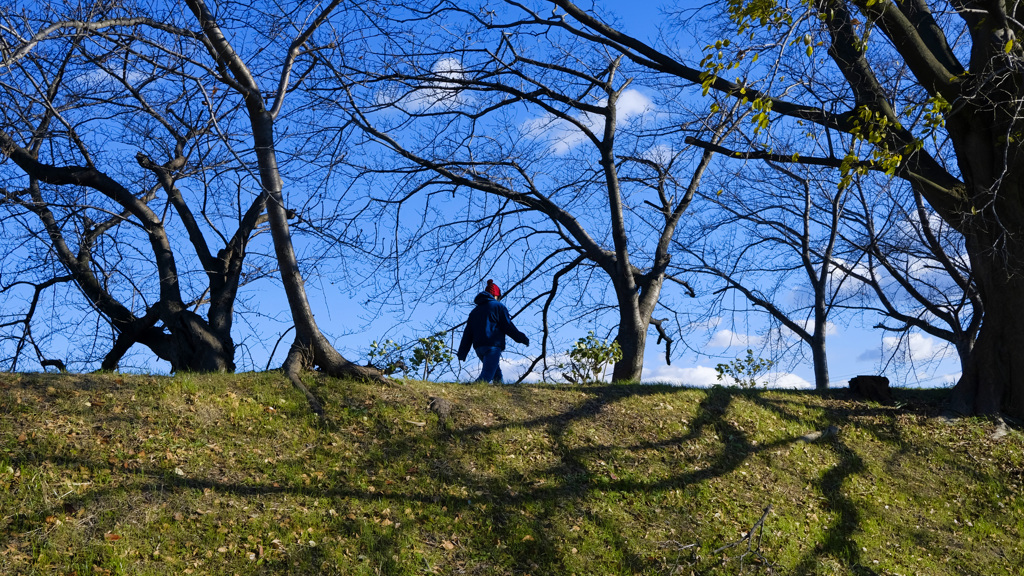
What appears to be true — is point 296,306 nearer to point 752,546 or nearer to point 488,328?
point 488,328

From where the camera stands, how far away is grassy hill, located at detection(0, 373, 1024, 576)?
5906 mm

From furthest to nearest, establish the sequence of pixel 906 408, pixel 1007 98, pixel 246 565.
Result: pixel 906 408, pixel 1007 98, pixel 246 565

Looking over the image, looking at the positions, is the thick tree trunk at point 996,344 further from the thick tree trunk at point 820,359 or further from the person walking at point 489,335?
the person walking at point 489,335

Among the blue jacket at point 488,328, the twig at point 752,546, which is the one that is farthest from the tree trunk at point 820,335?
the twig at point 752,546

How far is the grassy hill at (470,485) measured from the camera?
5.91 meters

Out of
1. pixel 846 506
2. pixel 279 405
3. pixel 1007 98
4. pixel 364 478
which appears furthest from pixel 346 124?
pixel 1007 98

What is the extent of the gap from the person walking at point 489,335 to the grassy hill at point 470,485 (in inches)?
67.9

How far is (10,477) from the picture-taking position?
6090 millimetres

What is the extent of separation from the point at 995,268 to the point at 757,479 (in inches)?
198

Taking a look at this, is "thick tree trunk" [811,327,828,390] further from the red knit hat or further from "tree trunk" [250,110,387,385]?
"tree trunk" [250,110,387,385]

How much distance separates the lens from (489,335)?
11555 millimetres

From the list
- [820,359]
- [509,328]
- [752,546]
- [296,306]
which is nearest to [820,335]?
[820,359]

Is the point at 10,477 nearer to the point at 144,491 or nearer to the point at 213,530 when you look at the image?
the point at 144,491

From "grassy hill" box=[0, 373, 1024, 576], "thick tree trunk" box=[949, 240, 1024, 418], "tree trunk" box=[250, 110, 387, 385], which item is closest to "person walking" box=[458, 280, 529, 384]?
"grassy hill" box=[0, 373, 1024, 576]
